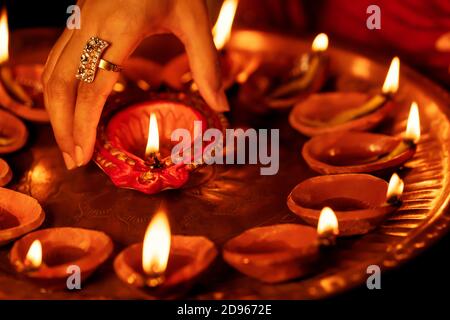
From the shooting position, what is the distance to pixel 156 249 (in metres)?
1.19

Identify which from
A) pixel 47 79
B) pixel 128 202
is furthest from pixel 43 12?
pixel 128 202

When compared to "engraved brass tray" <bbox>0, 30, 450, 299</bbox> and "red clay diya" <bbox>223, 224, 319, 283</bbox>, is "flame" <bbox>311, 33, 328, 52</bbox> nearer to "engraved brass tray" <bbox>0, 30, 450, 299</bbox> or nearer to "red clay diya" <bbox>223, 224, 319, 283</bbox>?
"engraved brass tray" <bbox>0, 30, 450, 299</bbox>

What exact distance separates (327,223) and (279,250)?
0.11 metres

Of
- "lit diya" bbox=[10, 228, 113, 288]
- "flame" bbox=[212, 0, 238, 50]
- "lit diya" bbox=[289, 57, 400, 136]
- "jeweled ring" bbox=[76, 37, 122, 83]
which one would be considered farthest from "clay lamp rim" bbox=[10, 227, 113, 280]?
"flame" bbox=[212, 0, 238, 50]

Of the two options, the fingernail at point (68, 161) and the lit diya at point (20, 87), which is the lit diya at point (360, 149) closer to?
the fingernail at point (68, 161)

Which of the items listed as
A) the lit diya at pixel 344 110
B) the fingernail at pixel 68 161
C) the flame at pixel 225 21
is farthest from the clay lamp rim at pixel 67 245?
the flame at pixel 225 21

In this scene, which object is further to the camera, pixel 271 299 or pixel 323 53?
pixel 323 53

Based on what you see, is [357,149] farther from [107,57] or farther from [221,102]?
[107,57]

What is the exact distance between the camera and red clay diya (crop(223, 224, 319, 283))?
3.94ft

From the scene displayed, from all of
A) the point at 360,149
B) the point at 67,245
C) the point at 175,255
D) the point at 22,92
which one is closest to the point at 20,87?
the point at 22,92

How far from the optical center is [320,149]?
157 cm

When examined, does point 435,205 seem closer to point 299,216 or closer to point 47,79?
point 299,216

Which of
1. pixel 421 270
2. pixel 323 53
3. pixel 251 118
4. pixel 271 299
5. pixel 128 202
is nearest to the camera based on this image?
pixel 271 299

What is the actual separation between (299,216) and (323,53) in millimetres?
633
